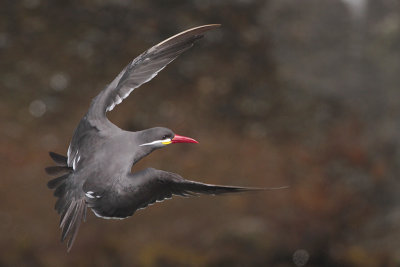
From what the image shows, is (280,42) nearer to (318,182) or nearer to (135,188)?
(318,182)

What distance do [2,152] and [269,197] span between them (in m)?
4.17

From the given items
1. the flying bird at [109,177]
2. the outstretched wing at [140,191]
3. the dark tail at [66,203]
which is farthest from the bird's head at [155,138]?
the dark tail at [66,203]

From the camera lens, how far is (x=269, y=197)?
30.6ft

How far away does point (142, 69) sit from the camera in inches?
128

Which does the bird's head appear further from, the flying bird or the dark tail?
the dark tail

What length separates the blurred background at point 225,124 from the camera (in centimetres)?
866

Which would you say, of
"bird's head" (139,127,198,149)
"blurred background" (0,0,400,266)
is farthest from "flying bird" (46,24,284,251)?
"blurred background" (0,0,400,266)

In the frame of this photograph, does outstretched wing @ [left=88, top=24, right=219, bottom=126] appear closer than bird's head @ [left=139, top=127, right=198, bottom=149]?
No

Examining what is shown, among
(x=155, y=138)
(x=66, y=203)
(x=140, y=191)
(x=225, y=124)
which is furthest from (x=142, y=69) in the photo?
(x=225, y=124)

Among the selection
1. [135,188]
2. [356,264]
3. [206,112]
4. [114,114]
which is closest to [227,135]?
[206,112]

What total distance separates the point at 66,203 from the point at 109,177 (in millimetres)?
257

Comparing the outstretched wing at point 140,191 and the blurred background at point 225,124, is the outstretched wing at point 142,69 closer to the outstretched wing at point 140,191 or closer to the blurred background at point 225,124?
the outstretched wing at point 140,191

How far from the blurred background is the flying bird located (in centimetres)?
558

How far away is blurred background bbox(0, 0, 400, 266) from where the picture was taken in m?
8.66
